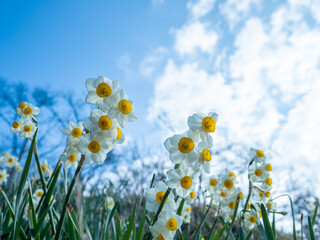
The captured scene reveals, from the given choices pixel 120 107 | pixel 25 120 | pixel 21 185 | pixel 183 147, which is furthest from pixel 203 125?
pixel 25 120

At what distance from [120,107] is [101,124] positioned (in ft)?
0.35

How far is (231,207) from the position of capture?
1.94 meters

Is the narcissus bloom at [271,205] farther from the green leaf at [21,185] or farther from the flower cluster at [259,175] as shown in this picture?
the green leaf at [21,185]

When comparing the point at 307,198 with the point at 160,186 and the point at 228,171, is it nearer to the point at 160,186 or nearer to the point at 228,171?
the point at 228,171

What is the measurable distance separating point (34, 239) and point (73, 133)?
1.87 ft

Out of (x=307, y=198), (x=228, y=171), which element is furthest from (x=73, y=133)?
(x=307, y=198)

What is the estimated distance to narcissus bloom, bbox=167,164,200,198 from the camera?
109 centimetres

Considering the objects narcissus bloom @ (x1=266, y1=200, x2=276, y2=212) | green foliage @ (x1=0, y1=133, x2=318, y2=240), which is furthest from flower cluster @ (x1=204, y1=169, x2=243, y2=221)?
narcissus bloom @ (x1=266, y1=200, x2=276, y2=212)

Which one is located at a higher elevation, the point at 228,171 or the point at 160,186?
the point at 228,171

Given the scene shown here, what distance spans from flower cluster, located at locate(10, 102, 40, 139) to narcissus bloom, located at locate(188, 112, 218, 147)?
123cm

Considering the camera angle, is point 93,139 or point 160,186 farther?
point 160,186

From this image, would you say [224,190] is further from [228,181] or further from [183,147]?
[183,147]

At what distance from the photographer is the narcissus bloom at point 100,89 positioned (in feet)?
3.48

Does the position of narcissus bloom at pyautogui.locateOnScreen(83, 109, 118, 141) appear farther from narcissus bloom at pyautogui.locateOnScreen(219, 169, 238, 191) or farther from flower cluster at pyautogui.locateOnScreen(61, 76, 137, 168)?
narcissus bloom at pyautogui.locateOnScreen(219, 169, 238, 191)
